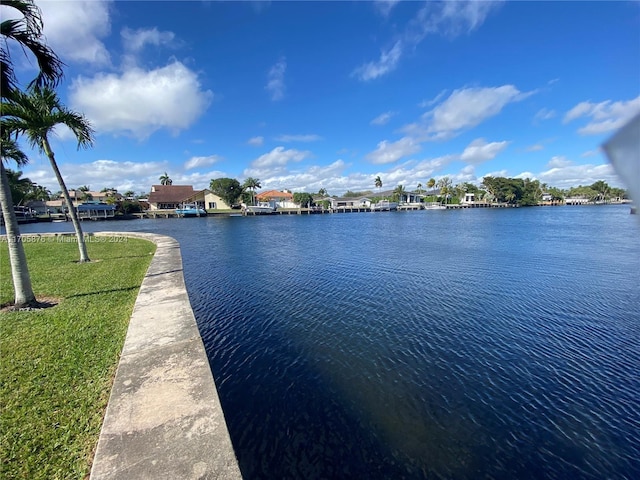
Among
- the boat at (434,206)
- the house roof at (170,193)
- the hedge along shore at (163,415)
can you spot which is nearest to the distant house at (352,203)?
the boat at (434,206)

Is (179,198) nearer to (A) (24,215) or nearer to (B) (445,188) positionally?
(A) (24,215)

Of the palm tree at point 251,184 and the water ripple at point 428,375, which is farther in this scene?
the palm tree at point 251,184

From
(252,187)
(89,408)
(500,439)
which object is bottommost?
(500,439)

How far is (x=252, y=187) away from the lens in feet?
281

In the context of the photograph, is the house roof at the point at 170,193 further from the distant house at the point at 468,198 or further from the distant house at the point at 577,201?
the distant house at the point at 577,201

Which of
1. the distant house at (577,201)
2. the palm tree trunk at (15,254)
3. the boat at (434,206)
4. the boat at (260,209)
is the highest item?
the palm tree trunk at (15,254)

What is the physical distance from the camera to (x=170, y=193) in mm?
78688

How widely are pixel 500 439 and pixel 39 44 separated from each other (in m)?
11.0

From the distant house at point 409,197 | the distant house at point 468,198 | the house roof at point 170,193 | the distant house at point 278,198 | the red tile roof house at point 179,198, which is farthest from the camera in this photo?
the distant house at point 468,198

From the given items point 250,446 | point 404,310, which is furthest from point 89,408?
point 404,310

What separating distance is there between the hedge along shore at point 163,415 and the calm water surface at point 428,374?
2.58 feet

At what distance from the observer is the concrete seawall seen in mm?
2857

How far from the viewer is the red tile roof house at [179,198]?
7594cm

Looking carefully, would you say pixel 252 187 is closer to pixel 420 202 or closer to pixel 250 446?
pixel 420 202
